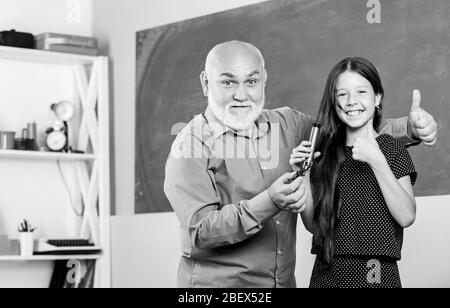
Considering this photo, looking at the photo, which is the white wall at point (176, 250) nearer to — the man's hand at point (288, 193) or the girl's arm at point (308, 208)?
the girl's arm at point (308, 208)

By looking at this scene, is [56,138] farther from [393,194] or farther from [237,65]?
[393,194]

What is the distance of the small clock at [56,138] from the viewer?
355cm

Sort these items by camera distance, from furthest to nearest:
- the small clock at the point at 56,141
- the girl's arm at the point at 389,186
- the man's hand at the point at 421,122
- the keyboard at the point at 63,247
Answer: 1. the small clock at the point at 56,141
2. the keyboard at the point at 63,247
3. the man's hand at the point at 421,122
4. the girl's arm at the point at 389,186

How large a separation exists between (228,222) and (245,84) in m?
0.44

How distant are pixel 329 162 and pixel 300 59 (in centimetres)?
111

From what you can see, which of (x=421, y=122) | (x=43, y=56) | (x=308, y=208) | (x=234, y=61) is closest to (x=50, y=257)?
(x=43, y=56)

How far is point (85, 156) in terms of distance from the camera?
3.59 metres

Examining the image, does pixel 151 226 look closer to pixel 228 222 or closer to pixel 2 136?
pixel 2 136

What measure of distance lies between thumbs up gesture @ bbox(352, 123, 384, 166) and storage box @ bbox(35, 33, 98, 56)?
2.10 metres

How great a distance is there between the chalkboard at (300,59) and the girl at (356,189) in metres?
0.64

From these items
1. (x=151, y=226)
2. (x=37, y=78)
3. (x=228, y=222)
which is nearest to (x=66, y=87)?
(x=37, y=78)

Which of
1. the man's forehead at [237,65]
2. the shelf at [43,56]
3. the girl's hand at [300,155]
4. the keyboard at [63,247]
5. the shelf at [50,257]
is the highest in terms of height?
the shelf at [43,56]

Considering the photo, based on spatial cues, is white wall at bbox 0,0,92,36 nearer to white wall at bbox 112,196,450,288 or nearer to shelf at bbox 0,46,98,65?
shelf at bbox 0,46,98,65

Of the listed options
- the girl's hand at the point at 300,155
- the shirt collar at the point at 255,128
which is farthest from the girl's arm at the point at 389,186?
the shirt collar at the point at 255,128
